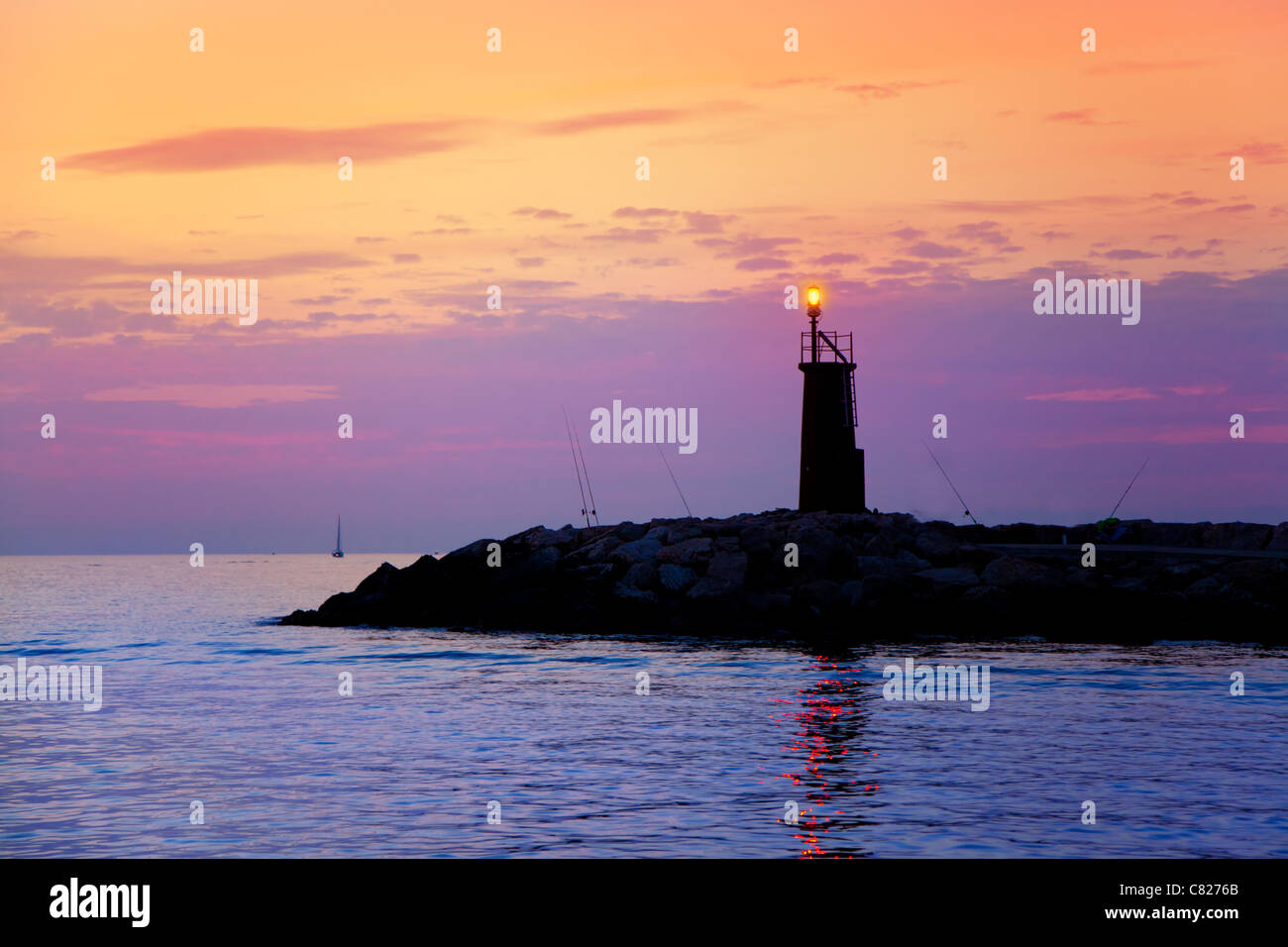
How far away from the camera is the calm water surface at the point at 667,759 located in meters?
12.0

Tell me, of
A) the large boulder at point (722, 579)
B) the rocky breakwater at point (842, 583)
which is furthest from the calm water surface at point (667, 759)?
the large boulder at point (722, 579)

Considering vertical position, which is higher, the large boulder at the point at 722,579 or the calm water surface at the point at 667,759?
the large boulder at the point at 722,579

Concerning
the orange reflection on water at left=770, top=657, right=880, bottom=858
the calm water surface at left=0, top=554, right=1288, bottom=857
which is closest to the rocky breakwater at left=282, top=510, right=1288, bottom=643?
the calm water surface at left=0, top=554, right=1288, bottom=857

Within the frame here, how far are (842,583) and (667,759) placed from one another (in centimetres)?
2143

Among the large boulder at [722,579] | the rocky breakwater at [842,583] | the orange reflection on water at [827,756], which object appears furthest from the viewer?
the large boulder at [722,579]

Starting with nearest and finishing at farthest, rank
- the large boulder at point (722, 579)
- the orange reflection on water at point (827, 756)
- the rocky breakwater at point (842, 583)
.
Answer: the orange reflection on water at point (827, 756)
the rocky breakwater at point (842, 583)
the large boulder at point (722, 579)

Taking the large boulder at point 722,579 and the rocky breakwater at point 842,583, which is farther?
the large boulder at point 722,579

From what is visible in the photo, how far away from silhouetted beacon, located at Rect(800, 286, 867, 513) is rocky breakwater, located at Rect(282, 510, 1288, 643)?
119 centimetres

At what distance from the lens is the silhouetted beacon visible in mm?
40281

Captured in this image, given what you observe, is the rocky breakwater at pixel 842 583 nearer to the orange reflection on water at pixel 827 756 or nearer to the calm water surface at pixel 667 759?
the calm water surface at pixel 667 759

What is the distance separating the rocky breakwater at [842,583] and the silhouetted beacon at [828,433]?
119 cm
